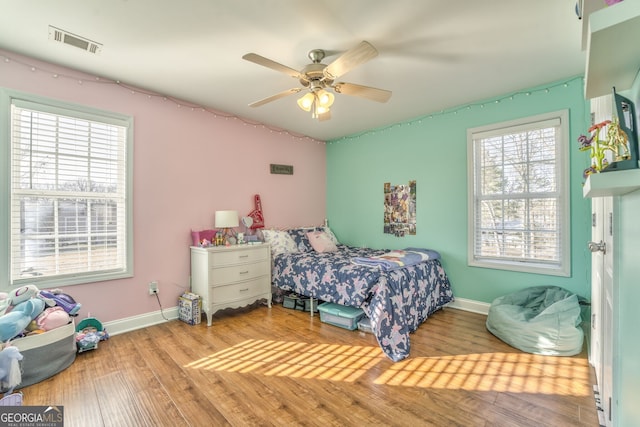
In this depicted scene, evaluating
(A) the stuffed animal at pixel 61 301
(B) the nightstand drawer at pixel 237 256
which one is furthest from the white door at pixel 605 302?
(A) the stuffed animal at pixel 61 301

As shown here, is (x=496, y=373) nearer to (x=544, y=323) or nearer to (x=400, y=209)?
(x=544, y=323)

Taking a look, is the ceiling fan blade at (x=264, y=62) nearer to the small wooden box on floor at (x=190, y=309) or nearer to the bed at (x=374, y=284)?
the bed at (x=374, y=284)

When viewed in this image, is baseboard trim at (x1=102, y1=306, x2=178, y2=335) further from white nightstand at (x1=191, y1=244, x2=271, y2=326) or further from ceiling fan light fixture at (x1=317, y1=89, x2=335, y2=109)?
ceiling fan light fixture at (x1=317, y1=89, x2=335, y2=109)

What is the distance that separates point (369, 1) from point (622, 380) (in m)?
2.19

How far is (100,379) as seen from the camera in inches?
83.4

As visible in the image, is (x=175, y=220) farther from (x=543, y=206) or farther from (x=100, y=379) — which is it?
(x=543, y=206)

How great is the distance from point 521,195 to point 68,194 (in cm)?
449

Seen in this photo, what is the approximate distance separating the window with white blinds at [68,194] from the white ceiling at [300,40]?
20.3 inches

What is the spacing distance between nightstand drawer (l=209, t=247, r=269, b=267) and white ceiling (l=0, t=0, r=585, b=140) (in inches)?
69.2

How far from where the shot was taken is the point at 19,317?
2064mm

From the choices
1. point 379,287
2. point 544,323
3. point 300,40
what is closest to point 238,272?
point 379,287

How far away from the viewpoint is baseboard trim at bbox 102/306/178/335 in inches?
114

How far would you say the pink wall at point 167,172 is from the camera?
8.95 feet

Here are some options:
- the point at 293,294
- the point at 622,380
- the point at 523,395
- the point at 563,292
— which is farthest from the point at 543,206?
the point at 293,294
